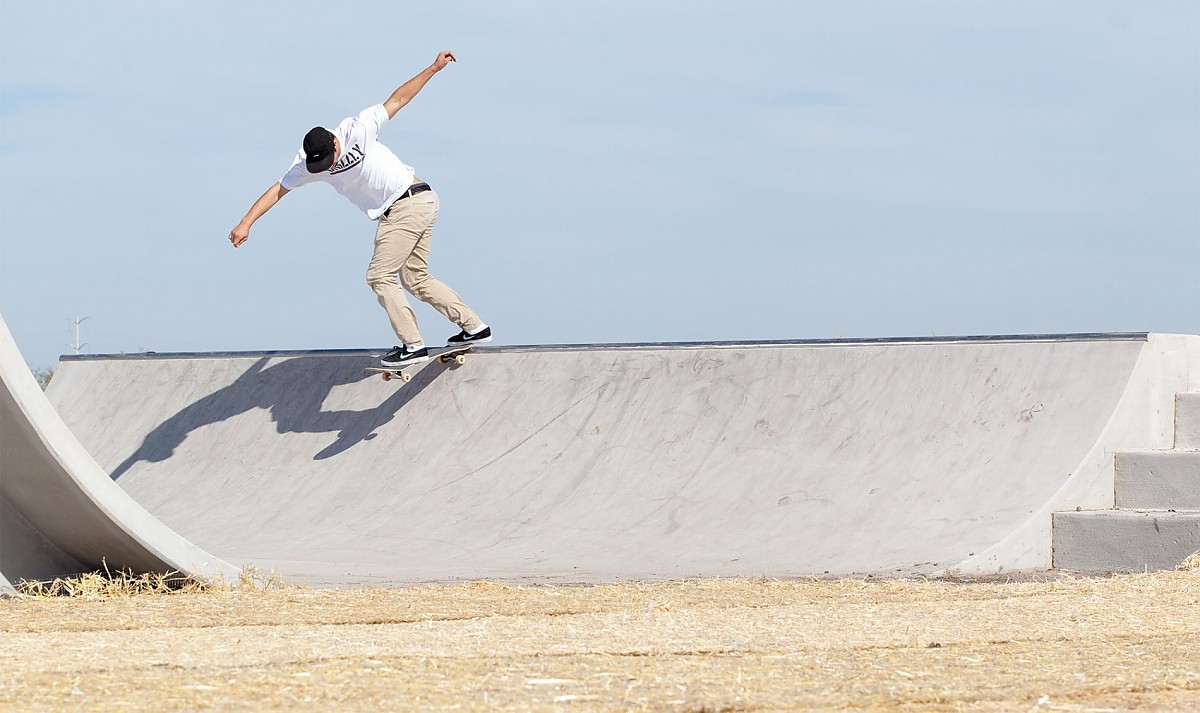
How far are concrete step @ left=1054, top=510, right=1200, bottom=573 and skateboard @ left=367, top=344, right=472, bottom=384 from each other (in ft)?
13.8

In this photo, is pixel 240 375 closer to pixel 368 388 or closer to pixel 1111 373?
pixel 368 388

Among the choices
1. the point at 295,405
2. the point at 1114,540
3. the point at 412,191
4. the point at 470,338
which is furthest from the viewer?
the point at 295,405

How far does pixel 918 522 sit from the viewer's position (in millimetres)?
7156

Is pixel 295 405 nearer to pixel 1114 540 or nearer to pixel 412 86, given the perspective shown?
pixel 412 86

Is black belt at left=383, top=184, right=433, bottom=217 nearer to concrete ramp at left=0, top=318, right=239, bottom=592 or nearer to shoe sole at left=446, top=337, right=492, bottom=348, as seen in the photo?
shoe sole at left=446, top=337, right=492, bottom=348

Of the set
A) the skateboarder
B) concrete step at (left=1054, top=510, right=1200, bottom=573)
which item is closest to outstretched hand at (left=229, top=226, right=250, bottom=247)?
the skateboarder

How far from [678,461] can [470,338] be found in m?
2.05

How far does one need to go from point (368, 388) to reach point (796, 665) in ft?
21.2

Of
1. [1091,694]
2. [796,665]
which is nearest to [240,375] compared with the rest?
[796,665]

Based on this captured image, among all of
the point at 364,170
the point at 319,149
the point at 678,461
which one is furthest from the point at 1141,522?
the point at 319,149

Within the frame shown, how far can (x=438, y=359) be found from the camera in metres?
9.73

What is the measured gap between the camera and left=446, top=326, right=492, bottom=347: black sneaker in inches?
376

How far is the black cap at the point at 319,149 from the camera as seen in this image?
844cm

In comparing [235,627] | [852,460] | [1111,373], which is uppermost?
[1111,373]
